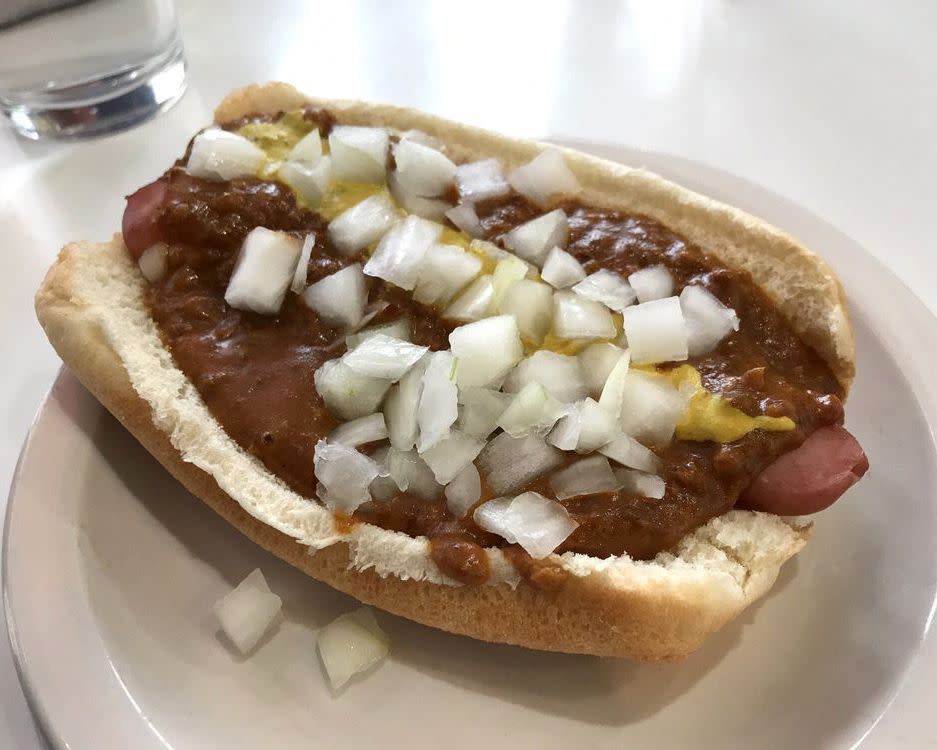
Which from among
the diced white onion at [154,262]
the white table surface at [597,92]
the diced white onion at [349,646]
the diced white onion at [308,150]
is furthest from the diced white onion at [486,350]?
the white table surface at [597,92]

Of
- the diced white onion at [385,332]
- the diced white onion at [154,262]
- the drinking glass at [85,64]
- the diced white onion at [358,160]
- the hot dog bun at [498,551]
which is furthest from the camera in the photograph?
the drinking glass at [85,64]

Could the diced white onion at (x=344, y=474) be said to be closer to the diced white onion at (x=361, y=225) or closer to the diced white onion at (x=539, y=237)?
the diced white onion at (x=361, y=225)

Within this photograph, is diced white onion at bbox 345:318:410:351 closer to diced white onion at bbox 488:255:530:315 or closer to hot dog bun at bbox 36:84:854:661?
diced white onion at bbox 488:255:530:315

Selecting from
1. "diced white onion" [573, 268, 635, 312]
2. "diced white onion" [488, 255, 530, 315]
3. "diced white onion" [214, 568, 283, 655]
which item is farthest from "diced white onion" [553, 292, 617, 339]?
"diced white onion" [214, 568, 283, 655]

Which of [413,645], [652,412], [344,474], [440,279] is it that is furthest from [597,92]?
[413,645]

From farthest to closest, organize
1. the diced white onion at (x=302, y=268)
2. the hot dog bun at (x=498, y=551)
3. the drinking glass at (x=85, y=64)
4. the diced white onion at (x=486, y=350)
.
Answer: the drinking glass at (x=85, y=64)
the diced white onion at (x=302, y=268)
the diced white onion at (x=486, y=350)
the hot dog bun at (x=498, y=551)

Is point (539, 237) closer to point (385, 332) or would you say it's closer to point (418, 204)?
point (418, 204)
